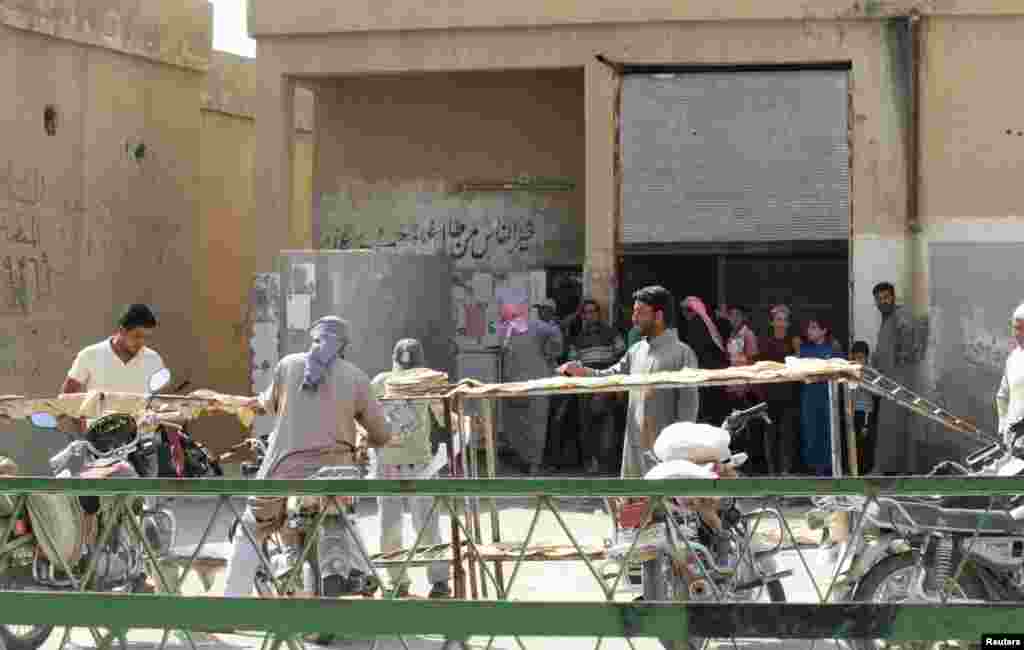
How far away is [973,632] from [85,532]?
487 centimetres

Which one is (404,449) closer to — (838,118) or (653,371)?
(653,371)

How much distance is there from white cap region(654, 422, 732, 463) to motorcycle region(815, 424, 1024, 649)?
0.50 metres

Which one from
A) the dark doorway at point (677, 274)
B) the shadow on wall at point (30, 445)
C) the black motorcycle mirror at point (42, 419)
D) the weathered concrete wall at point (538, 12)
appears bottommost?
the shadow on wall at point (30, 445)

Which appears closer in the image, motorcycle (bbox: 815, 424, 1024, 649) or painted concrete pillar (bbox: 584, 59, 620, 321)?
motorcycle (bbox: 815, 424, 1024, 649)

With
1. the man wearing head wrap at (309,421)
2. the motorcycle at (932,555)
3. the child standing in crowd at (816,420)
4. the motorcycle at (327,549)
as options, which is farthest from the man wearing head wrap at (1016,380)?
the child standing in crowd at (816,420)

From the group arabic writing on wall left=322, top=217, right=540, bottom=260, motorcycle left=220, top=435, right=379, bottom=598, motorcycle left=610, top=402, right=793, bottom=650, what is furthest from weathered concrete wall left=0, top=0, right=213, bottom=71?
motorcycle left=610, top=402, right=793, bottom=650

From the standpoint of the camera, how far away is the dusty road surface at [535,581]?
7133 mm

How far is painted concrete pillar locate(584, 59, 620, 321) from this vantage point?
565 inches

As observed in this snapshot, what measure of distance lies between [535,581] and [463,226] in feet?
26.6

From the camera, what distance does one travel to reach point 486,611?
3.72m

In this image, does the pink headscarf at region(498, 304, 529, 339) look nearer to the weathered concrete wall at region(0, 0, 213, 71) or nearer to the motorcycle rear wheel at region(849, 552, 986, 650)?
the weathered concrete wall at region(0, 0, 213, 71)

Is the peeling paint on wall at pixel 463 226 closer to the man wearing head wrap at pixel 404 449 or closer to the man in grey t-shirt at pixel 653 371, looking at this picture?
the man wearing head wrap at pixel 404 449

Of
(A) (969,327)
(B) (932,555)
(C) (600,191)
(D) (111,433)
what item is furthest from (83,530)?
(A) (969,327)

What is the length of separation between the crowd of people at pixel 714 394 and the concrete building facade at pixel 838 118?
13.4 inches
